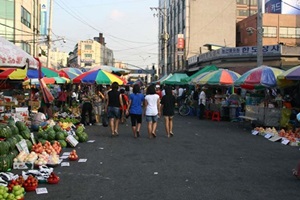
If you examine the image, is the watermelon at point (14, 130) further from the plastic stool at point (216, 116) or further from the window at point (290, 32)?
the window at point (290, 32)

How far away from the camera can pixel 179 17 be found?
207 feet

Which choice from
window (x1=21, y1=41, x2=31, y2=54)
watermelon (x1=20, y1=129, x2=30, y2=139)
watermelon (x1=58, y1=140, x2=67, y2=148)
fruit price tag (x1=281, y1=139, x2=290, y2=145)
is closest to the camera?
watermelon (x1=20, y1=129, x2=30, y2=139)

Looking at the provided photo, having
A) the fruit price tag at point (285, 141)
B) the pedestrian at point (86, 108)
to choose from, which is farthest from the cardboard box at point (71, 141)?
the fruit price tag at point (285, 141)

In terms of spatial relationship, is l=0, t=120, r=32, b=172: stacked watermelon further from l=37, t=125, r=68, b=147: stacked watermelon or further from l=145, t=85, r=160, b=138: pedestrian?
l=145, t=85, r=160, b=138: pedestrian

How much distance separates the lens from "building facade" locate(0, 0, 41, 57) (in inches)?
1491

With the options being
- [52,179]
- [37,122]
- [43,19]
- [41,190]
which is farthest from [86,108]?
[43,19]

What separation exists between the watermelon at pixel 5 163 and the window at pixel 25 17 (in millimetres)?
36523

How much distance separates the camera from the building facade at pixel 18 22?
1491 inches

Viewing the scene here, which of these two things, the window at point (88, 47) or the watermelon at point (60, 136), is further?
the window at point (88, 47)

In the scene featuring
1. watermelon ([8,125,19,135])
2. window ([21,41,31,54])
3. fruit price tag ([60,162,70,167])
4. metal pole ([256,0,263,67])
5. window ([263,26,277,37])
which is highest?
window ([263,26,277,37])

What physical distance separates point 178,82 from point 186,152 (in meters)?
20.4

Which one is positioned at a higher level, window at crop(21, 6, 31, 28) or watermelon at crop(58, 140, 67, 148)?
window at crop(21, 6, 31, 28)

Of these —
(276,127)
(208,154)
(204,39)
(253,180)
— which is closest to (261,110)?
(276,127)

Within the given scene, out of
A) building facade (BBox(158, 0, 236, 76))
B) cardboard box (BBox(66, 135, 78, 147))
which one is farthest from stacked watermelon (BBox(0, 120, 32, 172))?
building facade (BBox(158, 0, 236, 76))
